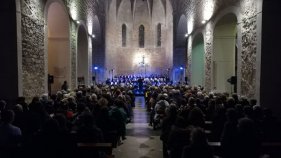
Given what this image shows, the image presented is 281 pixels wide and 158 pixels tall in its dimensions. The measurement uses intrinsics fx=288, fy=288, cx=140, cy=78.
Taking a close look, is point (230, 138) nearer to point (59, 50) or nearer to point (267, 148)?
point (267, 148)

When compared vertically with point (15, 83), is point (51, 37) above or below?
above

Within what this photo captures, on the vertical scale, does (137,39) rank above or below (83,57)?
above

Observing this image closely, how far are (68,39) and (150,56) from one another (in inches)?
831

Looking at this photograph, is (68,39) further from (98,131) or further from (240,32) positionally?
(98,131)

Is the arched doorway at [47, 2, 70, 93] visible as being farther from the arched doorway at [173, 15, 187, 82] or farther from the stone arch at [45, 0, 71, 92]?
the arched doorway at [173, 15, 187, 82]

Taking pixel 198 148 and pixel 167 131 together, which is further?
pixel 167 131

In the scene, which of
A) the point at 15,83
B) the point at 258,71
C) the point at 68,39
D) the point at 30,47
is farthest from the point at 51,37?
the point at 258,71

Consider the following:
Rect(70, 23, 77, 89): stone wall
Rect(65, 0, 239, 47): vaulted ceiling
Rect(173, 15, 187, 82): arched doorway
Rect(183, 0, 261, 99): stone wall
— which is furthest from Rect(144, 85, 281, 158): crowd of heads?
Rect(173, 15, 187, 82): arched doorway

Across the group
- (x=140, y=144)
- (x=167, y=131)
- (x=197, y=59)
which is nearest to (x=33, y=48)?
(x=140, y=144)

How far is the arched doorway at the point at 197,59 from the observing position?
62.8ft

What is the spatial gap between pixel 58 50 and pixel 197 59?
966cm

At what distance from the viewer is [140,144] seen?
8.45 m

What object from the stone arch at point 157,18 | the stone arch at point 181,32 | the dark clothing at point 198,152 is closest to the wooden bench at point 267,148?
the dark clothing at point 198,152

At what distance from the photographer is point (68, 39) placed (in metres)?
14.4
